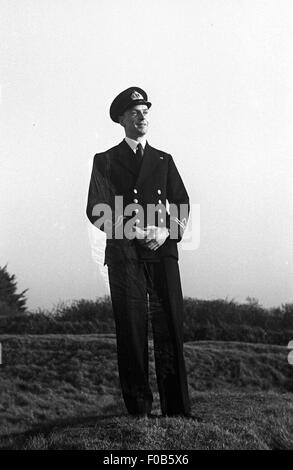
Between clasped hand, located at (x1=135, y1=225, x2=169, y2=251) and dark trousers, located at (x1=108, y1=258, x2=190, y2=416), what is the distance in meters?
0.17

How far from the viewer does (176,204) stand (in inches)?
245

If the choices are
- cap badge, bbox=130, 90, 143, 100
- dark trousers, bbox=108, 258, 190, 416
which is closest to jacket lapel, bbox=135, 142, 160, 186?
cap badge, bbox=130, 90, 143, 100

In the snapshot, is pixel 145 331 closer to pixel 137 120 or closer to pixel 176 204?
pixel 176 204

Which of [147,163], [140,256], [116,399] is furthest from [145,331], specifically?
[147,163]

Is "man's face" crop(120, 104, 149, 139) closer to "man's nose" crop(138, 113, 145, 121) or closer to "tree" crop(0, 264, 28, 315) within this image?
"man's nose" crop(138, 113, 145, 121)

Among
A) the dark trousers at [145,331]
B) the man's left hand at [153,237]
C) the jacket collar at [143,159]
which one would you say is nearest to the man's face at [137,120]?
the jacket collar at [143,159]

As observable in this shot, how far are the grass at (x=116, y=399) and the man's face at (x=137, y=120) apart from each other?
2671 mm

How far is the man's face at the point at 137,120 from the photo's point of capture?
6.11 m

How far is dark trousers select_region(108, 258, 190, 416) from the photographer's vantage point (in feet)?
19.0

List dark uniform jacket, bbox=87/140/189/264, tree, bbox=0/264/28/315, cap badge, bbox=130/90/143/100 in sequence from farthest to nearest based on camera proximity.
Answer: tree, bbox=0/264/28/315 < cap badge, bbox=130/90/143/100 < dark uniform jacket, bbox=87/140/189/264

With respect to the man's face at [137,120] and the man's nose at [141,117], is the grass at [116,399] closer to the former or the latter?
the man's face at [137,120]

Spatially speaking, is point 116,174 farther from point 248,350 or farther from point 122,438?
point 248,350

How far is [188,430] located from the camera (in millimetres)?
5457

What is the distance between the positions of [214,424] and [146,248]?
1.71 m
